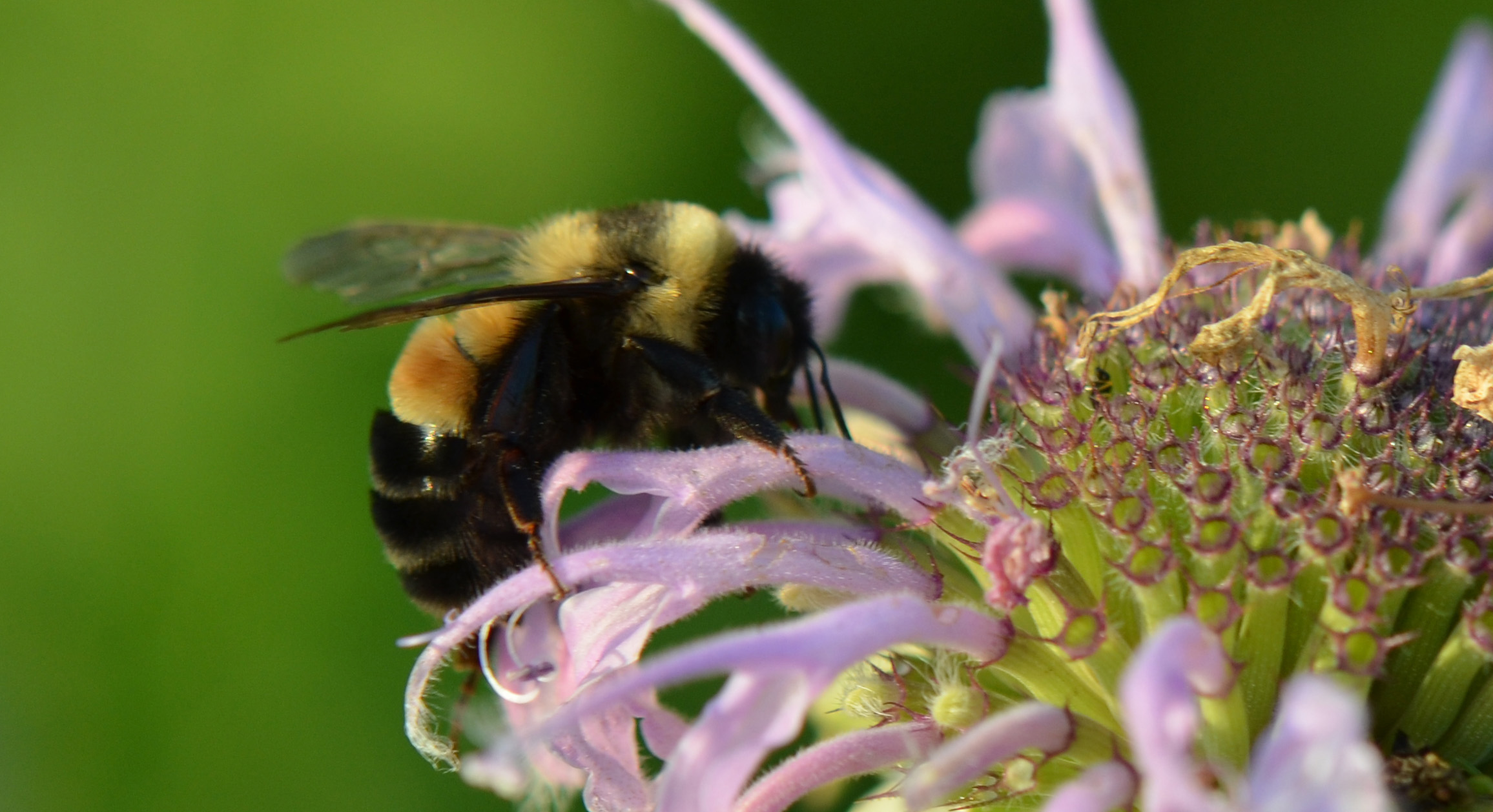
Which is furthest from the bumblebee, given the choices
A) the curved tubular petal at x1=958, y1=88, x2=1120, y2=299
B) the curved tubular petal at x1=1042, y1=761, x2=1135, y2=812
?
the curved tubular petal at x1=958, y1=88, x2=1120, y2=299

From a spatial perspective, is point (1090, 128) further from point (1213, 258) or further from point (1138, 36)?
point (1138, 36)

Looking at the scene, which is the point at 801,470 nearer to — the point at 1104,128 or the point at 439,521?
the point at 439,521

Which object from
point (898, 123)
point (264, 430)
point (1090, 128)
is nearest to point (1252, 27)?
point (898, 123)

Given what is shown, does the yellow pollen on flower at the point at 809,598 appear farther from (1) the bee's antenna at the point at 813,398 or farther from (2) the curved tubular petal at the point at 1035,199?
(2) the curved tubular petal at the point at 1035,199

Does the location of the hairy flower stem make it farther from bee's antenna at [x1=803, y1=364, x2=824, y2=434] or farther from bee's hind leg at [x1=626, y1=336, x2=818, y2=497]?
bee's antenna at [x1=803, y1=364, x2=824, y2=434]

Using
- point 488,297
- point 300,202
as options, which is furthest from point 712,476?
point 300,202

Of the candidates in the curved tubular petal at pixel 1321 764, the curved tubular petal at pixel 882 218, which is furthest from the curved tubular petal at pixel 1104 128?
the curved tubular petal at pixel 1321 764
